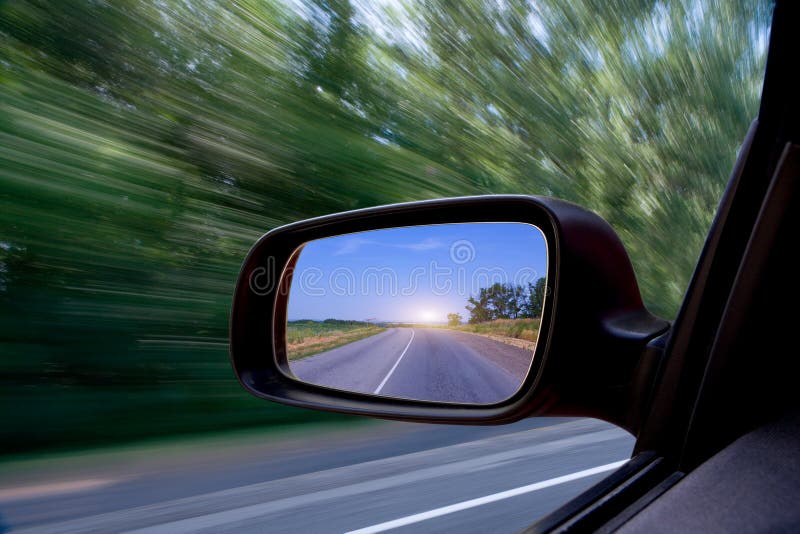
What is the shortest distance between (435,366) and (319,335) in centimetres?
60

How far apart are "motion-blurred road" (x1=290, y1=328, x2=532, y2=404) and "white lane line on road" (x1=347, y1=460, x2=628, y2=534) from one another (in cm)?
164

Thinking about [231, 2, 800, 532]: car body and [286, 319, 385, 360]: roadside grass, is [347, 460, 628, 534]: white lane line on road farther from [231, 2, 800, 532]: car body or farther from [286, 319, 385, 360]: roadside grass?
[231, 2, 800, 532]: car body

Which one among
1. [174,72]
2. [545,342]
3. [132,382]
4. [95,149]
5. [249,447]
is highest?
[174,72]

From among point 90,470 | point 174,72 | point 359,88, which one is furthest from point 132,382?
point 359,88

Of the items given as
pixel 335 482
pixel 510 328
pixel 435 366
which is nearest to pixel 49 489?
pixel 335 482

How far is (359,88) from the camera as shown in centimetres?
538

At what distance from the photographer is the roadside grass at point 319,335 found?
160 cm

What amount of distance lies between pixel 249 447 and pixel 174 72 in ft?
9.52

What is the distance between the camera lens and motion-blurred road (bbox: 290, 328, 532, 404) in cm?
110

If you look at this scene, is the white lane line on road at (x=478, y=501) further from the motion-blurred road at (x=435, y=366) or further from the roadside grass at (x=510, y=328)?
the roadside grass at (x=510, y=328)

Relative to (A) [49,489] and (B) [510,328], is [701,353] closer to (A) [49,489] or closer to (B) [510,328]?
(B) [510,328]

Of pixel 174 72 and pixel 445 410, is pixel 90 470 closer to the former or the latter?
pixel 174 72

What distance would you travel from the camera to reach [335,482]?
3539 millimetres

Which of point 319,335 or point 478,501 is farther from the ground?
point 319,335
